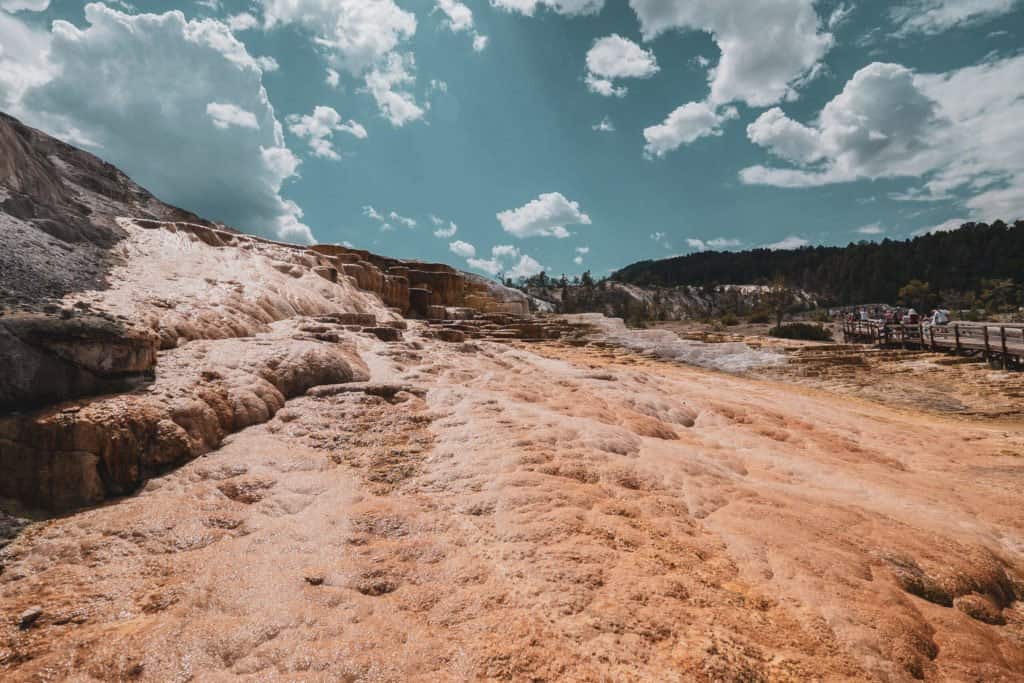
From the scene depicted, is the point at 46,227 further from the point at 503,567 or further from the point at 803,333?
the point at 803,333

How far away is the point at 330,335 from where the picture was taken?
25.9 feet

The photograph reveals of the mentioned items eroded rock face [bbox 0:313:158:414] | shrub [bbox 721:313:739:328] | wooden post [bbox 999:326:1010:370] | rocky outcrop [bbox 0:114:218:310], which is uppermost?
rocky outcrop [bbox 0:114:218:310]

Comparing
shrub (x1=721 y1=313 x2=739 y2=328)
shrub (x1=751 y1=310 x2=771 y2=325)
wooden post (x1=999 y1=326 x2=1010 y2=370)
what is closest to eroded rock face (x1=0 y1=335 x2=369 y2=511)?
wooden post (x1=999 y1=326 x2=1010 y2=370)

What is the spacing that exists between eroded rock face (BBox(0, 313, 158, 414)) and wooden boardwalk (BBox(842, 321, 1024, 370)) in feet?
76.3

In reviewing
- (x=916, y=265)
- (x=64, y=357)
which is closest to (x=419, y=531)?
(x=64, y=357)

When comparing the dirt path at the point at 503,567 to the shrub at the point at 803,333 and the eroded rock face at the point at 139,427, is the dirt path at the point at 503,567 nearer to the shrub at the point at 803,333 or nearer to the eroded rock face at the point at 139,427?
the eroded rock face at the point at 139,427

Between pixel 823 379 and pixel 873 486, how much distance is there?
1270 centimetres

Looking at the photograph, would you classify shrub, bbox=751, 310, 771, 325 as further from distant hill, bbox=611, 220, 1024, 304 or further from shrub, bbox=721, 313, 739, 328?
distant hill, bbox=611, 220, 1024, 304

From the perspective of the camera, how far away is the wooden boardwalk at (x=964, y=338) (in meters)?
15.4

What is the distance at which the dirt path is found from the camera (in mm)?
2270

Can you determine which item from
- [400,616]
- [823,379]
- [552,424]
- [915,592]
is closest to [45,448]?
[400,616]

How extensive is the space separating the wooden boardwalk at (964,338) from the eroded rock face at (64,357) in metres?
23.3

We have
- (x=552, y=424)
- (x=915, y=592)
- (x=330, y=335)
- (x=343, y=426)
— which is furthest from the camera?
(x=330, y=335)

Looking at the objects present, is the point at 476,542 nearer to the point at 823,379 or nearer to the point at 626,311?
the point at 823,379
